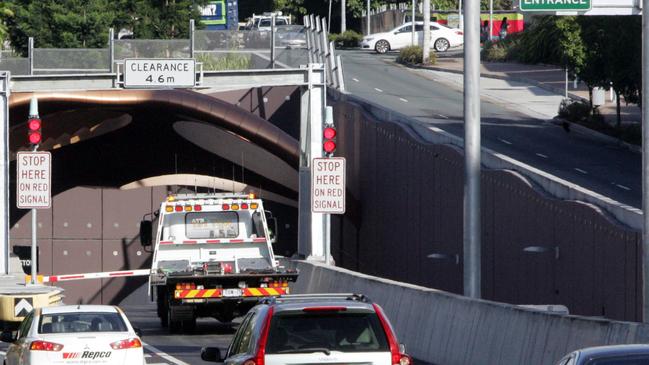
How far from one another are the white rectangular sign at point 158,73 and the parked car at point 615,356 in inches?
1013

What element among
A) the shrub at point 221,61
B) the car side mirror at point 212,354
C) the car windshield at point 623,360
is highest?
the shrub at point 221,61

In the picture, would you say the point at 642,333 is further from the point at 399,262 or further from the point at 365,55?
the point at 365,55

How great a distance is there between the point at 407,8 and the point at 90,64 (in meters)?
73.1

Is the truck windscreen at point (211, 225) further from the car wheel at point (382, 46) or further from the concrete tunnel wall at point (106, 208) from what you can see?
the car wheel at point (382, 46)

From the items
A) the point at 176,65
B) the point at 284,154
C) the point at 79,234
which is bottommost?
the point at 79,234

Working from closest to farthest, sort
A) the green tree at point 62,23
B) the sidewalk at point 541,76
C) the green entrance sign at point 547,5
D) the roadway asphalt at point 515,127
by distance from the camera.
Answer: the green entrance sign at point 547,5 < the roadway asphalt at point 515,127 < the sidewalk at point 541,76 < the green tree at point 62,23

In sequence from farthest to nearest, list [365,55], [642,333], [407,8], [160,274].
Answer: [407,8], [365,55], [160,274], [642,333]

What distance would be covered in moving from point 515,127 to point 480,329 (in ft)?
111

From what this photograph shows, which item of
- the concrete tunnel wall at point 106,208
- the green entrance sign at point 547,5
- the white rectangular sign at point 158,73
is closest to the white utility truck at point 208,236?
the white rectangular sign at point 158,73

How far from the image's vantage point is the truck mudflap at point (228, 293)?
87.2 ft

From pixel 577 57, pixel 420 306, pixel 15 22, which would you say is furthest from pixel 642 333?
pixel 15 22

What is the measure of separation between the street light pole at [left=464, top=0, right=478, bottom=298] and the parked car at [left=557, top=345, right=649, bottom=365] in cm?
1203

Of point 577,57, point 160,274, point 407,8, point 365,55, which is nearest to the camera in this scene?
point 160,274

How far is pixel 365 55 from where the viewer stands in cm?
8600
